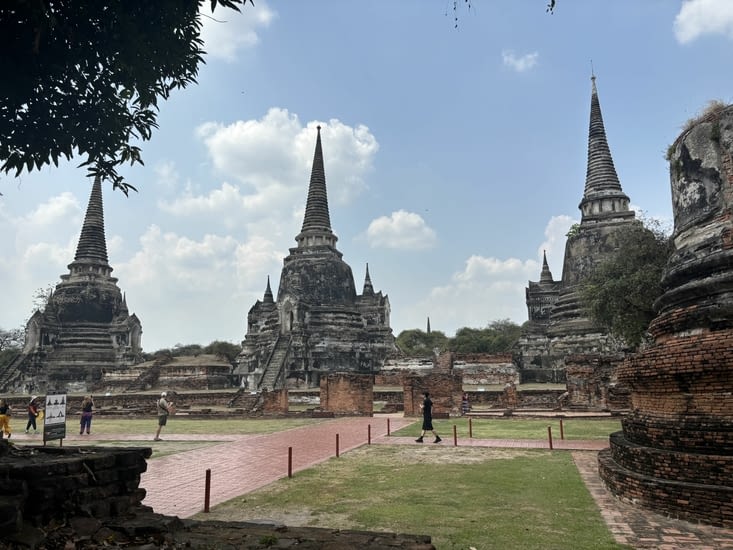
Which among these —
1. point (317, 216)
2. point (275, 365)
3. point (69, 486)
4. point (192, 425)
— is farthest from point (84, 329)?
point (69, 486)

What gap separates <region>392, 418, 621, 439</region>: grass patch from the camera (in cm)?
1459

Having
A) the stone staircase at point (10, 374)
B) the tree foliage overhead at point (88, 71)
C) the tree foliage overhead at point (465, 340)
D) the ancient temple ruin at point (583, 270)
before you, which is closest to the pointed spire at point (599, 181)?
the ancient temple ruin at point (583, 270)

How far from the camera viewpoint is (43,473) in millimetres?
4254

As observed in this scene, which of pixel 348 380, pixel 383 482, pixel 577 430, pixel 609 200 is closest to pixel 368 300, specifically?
pixel 609 200

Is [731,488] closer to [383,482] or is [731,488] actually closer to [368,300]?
[383,482]

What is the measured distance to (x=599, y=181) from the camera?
39.0 metres

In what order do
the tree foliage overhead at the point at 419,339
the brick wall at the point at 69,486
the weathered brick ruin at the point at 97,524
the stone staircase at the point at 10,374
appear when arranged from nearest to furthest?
the weathered brick ruin at the point at 97,524, the brick wall at the point at 69,486, the stone staircase at the point at 10,374, the tree foliage overhead at the point at 419,339

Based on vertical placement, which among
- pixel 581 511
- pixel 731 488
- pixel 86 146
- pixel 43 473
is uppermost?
pixel 86 146

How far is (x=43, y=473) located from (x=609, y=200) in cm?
3958

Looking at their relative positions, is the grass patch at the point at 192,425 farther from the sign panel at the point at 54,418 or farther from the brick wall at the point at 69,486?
the brick wall at the point at 69,486

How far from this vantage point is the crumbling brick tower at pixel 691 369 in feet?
19.5

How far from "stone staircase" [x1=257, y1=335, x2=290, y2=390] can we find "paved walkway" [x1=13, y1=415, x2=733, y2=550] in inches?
626

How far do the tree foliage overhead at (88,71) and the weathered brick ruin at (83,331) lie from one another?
3718cm

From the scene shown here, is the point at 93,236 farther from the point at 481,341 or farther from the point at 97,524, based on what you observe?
the point at 97,524
